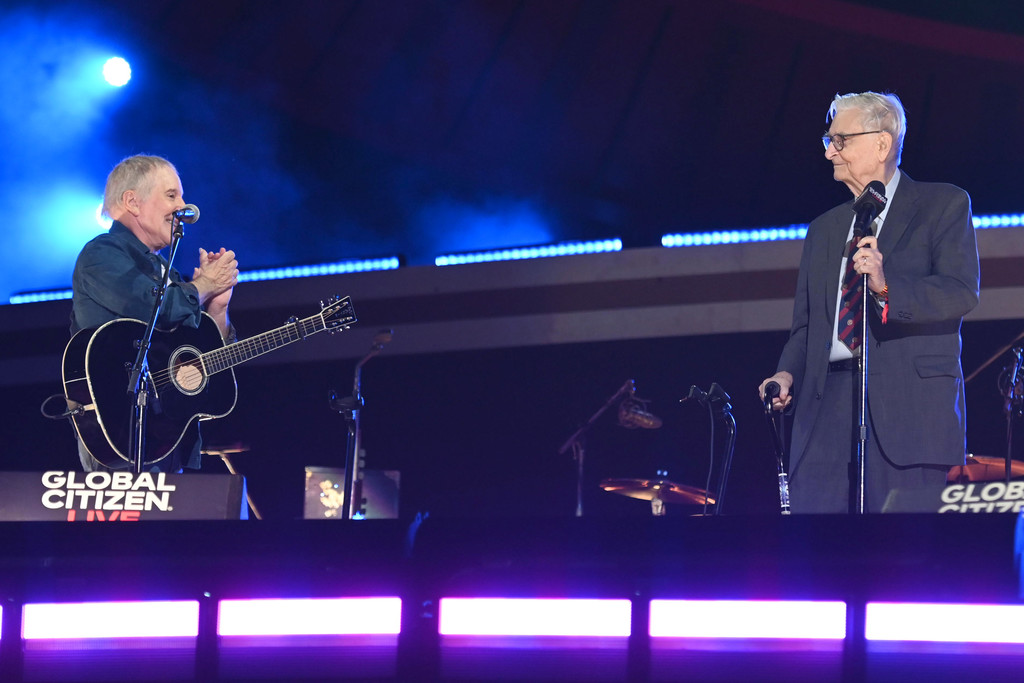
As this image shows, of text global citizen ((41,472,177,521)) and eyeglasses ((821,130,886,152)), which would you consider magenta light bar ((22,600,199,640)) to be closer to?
text global citizen ((41,472,177,521))

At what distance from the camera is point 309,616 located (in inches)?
62.4

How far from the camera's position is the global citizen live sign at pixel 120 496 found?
214 centimetres

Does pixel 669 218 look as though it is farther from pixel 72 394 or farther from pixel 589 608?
pixel 589 608

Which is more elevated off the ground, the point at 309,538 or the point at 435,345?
the point at 435,345

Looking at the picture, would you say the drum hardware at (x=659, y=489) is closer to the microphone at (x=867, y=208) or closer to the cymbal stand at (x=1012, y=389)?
the cymbal stand at (x=1012, y=389)

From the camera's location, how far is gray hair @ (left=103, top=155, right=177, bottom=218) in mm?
3230

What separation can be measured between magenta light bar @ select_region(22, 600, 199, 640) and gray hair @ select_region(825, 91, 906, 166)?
2.08 metres

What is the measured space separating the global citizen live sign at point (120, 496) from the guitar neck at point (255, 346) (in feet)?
Answer: 3.48

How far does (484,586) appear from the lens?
1571mm

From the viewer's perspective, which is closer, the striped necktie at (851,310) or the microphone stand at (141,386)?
the striped necktie at (851,310)

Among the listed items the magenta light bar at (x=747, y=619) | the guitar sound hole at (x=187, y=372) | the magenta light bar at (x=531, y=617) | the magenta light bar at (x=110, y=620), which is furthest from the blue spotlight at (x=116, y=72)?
the magenta light bar at (x=747, y=619)

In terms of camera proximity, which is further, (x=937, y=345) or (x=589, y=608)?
(x=937, y=345)

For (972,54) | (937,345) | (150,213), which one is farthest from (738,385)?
(150,213)

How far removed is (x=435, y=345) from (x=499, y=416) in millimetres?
531
